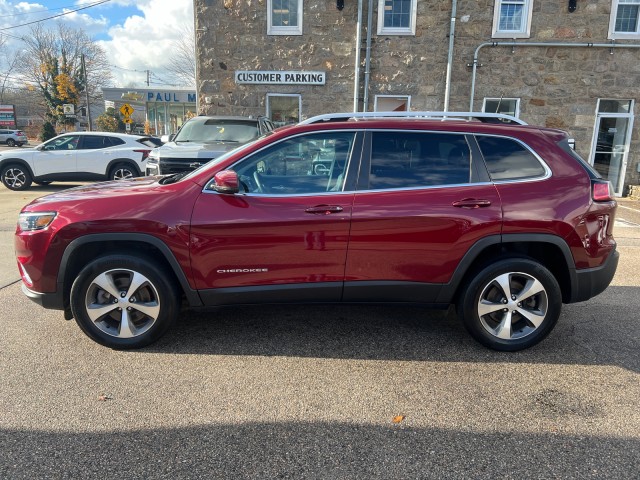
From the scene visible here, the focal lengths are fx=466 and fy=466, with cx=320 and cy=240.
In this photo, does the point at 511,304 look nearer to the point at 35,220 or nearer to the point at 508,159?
the point at 508,159

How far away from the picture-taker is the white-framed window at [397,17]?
1208cm

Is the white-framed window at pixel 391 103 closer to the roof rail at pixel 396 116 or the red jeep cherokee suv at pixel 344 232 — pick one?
the roof rail at pixel 396 116

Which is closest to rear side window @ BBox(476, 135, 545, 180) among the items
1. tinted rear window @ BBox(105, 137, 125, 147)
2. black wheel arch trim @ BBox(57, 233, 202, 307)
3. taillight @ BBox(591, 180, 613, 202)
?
taillight @ BBox(591, 180, 613, 202)

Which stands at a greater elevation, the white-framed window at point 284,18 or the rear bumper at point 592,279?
the white-framed window at point 284,18

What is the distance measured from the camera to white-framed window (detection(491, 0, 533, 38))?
39.0 ft

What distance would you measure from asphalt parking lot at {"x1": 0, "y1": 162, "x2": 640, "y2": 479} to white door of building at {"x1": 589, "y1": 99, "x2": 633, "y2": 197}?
396 inches

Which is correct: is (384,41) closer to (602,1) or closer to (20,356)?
(602,1)

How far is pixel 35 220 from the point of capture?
138 inches

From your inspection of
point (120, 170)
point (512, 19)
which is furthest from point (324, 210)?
point (512, 19)

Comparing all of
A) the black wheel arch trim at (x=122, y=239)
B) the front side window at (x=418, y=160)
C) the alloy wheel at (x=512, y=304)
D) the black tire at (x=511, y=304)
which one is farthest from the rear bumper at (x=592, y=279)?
the black wheel arch trim at (x=122, y=239)

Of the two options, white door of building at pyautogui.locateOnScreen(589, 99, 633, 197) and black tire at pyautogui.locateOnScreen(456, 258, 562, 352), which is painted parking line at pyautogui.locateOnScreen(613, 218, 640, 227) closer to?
white door of building at pyautogui.locateOnScreen(589, 99, 633, 197)

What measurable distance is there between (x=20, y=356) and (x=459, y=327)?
3576 mm

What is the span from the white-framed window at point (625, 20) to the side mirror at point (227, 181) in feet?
41.3

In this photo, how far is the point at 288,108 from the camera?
42.2ft
